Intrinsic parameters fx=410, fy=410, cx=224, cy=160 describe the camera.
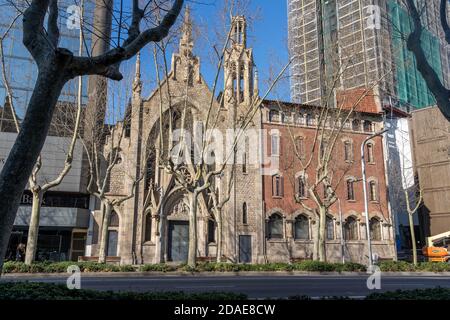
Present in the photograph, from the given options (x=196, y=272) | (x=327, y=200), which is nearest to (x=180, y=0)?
(x=196, y=272)

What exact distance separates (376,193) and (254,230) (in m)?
13.8

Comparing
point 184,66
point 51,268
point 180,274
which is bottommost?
→ point 180,274

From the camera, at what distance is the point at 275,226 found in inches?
1400

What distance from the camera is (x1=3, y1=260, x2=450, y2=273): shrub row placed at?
20.4m

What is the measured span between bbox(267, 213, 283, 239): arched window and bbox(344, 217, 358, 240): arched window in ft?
21.1

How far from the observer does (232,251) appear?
3341 cm

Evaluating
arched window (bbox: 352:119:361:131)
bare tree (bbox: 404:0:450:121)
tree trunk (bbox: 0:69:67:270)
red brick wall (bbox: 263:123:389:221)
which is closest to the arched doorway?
red brick wall (bbox: 263:123:389:221)

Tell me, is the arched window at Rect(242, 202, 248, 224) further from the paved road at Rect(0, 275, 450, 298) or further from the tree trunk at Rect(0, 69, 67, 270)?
the tree trunk at Rect(0, 69, 67, 270)

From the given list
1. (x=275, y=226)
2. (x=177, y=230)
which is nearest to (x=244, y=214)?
(x=275, y=226)

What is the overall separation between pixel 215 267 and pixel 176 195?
12154mm

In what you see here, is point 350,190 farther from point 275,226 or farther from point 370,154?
point 275,226

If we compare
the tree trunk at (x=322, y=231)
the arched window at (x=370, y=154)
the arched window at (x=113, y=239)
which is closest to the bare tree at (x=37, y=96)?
the tree trunk at (x=322, y=231)

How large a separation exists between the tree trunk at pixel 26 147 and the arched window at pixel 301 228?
31.6 meters

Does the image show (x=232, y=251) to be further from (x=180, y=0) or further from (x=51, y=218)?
(x=180, y=0)
